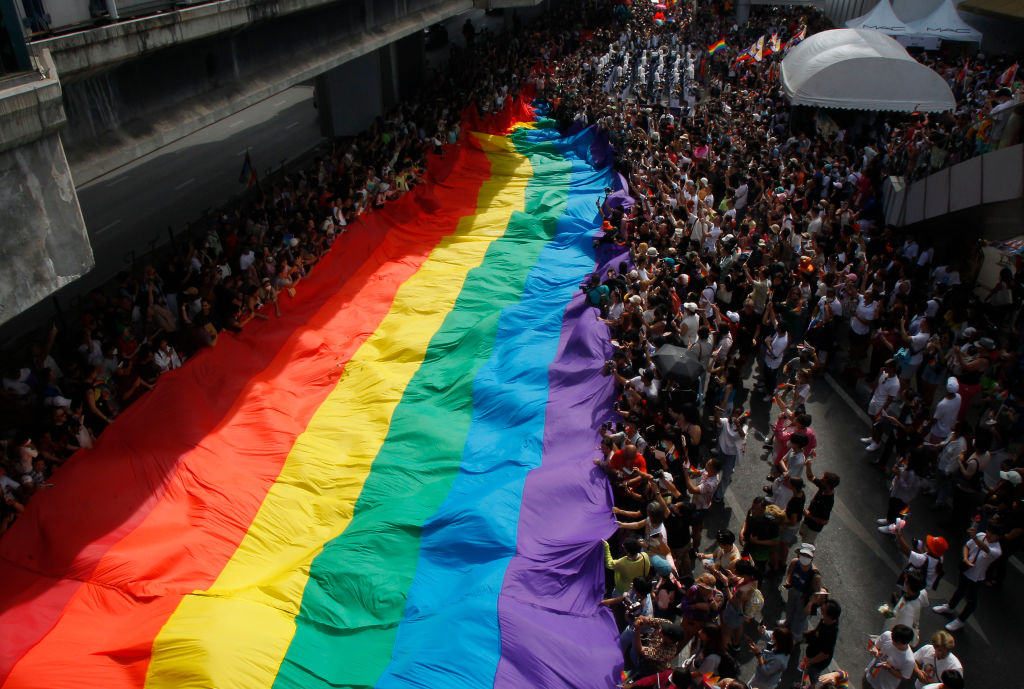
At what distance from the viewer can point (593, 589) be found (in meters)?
7.03

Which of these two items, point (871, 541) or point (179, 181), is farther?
point (179, 181)

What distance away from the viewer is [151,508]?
7695mm

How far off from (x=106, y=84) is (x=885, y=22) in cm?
2564

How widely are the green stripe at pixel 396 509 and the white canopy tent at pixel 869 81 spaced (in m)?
9.43

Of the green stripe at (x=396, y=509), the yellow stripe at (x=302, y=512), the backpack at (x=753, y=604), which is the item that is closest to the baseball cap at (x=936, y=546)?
the backpack at (x=753, y=604)

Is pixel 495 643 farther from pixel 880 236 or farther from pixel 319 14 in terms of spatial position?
pixel 319 14

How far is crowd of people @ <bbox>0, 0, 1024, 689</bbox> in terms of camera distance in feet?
21.1

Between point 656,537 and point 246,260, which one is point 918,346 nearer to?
point 656,537

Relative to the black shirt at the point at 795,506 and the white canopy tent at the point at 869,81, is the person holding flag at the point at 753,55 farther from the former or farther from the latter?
the black shirt at the point at 795,506

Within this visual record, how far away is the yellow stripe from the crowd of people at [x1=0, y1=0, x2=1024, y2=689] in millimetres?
1889

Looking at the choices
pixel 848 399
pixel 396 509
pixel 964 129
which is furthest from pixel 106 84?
pixel 964 129

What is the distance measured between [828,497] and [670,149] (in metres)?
11.4

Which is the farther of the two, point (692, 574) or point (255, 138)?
point (255, 138)

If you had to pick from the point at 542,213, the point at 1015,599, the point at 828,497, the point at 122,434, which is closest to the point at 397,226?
the point at 542,213
